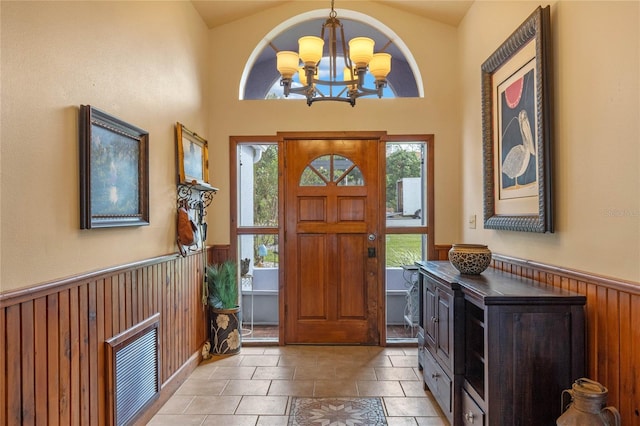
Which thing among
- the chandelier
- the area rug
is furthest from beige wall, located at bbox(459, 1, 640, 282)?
the area rug

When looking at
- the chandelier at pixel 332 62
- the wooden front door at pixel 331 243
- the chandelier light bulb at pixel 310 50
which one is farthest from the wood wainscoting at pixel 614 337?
the wooden front door at pixel 331 243

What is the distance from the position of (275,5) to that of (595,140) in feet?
10.6

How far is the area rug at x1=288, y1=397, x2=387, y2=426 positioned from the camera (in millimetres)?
2434

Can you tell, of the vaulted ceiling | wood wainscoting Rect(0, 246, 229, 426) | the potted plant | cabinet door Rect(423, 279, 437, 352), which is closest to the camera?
wood wainscoting Rect(0, 246, 229, 426)

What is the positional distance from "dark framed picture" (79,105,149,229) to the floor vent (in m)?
0.67

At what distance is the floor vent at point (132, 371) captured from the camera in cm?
202

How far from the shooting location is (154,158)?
2613 mm

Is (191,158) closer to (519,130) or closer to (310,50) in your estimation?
(310,50)

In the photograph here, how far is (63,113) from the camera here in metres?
1.69

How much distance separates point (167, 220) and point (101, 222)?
893 millimetres

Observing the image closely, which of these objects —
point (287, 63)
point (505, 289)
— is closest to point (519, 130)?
point (505, 289)

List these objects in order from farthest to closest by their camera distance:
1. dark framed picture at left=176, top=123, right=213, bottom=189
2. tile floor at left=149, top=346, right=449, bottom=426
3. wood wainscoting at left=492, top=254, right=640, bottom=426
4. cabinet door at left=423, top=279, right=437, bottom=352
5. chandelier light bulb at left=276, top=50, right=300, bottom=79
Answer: dark framed picture at left=176, top=123, right=213, bottom=189 → cabinet door at left=423, top=279, right=437, bottom=352 → tile floor at left=149, top=346, right=449, bottom=426 → chandelier light bulb at left=276, top=50, right=300, bottom=79 → wood wainscoting at left=492, top=254, right=640, bottom=426

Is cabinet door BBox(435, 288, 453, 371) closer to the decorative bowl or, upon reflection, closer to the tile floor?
the decorative bowl

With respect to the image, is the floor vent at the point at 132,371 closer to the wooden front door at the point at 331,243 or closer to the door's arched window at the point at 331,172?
the wooden front door at the point at 331,243
